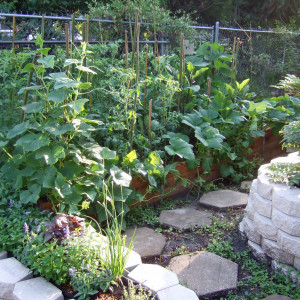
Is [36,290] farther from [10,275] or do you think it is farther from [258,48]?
[258,48]

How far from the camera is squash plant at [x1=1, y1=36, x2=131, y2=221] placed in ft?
8.14

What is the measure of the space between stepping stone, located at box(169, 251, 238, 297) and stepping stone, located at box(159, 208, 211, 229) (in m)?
0.44

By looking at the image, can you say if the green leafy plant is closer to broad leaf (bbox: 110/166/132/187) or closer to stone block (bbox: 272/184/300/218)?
stone block (bbox: 272/184/300/218)

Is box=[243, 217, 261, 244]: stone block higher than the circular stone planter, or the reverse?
the circular stone planter

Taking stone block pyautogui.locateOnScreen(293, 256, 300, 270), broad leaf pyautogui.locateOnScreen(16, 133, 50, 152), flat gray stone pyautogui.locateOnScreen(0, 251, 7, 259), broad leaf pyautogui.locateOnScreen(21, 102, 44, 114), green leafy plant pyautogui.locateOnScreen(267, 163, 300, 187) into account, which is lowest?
stone block pyautogui.locateOnScreen(293, 256, 300, 270)

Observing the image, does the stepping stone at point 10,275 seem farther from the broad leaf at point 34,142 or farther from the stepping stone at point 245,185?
the stepping stone at point 245,185

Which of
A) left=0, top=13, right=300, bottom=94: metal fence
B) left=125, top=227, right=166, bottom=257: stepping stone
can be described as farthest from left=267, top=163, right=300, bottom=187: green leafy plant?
left=0, top=13, right=300, bottom=94: metal fence

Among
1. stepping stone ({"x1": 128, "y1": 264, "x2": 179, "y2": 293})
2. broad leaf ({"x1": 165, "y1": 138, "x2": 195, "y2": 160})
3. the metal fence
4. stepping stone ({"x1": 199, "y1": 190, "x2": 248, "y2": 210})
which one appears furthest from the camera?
the metal fence

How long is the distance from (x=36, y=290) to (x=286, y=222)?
4.88 feet

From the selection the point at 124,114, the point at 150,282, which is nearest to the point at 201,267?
the point at 150,282

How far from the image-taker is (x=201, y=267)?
2494 millimetres

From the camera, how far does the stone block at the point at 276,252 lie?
8.02 ft

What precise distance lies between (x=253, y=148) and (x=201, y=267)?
2245mm

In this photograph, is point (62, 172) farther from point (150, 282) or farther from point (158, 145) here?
point (158, 145)
